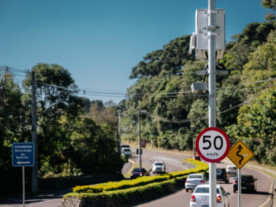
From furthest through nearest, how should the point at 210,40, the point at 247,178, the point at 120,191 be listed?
1. the point at 247,178
2. the point at 120,191
3. the point at 210,40

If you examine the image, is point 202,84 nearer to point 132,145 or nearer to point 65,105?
point 65,105

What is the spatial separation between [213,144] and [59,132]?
35.1 m

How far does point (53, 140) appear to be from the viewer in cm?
3791

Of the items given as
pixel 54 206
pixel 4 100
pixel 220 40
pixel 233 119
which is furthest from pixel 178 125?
pixel 220 40

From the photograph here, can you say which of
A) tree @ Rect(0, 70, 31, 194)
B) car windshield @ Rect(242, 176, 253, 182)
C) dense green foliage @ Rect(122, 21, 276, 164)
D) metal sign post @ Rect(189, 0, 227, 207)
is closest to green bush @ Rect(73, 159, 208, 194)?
car windshield @ Rect(242, 176, 253, 182)

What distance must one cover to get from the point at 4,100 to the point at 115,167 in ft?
69.2

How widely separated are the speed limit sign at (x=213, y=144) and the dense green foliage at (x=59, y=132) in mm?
28195

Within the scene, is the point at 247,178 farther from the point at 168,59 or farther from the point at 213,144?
the point at 168,59

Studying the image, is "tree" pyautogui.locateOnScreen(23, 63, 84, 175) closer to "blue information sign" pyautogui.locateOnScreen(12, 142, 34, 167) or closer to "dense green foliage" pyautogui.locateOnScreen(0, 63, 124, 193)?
"dense green foliage" pyautogui.locateOnScreen(0, 63, 124, 193)

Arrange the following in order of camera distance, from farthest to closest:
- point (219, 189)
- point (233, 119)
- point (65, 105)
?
point (233, 119), point (65, 105), point (219, 189)

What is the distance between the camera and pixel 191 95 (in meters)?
64.5

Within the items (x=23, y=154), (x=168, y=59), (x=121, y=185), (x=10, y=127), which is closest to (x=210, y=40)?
(x=23, y=154)

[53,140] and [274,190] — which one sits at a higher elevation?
[53,140]

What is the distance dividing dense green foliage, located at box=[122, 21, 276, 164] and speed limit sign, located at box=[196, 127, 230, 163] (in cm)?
4472
